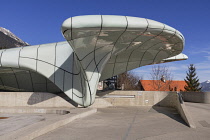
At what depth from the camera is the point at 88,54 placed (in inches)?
614

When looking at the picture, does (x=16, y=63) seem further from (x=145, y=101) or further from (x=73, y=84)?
(x=145, y=101)

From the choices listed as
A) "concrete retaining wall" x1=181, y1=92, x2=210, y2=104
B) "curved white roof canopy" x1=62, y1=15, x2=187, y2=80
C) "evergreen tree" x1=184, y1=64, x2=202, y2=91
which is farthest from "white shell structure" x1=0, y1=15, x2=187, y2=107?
"evergreen tree" x1=184, y1=64, x2=202, y2=91

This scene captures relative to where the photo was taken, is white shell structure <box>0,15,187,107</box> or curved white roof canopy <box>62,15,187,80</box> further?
white shell structure <box>0,15,187,107</box>

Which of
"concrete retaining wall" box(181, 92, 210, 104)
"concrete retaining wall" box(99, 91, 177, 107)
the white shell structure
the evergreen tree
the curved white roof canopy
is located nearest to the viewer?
the curved white roof canopy

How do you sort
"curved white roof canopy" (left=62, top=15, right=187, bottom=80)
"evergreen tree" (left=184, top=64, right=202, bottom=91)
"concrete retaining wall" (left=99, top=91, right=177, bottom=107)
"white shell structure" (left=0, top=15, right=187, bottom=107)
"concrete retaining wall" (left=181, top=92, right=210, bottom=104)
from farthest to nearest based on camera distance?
"evergreen tree" (left=184, top=64, right=202, bottom=91) < "concrete retaining wall" (left=181, top=92, right=210, bottom=104) < "concrete retaining wall" (left=99, top=91, right=177, bottom=107) < "white shell structure" (left=0, top=15, right=187, bottom=107) < "curved white roof canopy" (left=62, top=15, right=187, bottom=80)

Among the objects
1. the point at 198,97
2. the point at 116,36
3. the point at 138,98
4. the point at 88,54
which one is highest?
the point at 116,36

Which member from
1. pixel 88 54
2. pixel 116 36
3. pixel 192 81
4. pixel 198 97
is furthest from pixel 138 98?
pixel 192 81

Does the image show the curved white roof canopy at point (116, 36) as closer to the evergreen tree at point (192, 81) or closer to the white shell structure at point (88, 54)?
the white shell structure at point (88, 54)

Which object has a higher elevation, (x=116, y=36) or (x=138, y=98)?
(x=116, y=36)

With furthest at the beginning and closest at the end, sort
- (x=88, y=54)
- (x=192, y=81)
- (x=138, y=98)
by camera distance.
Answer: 1. (x=192, y=81)
2. (x=138, y=98)
3. (x=88, y=54)

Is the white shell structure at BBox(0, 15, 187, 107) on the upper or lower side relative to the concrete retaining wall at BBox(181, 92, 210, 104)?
upper

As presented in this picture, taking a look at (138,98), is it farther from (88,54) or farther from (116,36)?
(116,36)

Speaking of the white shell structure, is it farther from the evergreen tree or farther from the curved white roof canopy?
the evergreen tree

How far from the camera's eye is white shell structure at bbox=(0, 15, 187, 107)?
12.0m
